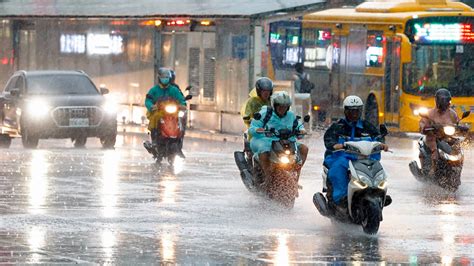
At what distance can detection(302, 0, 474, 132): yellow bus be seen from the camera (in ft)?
121

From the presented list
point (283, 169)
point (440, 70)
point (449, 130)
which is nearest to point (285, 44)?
point (440, 70)

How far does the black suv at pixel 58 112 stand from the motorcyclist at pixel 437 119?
10.5 meters

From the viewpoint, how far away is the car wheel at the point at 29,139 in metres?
31.9

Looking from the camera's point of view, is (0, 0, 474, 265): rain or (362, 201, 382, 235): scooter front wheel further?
(362, 201, 382, 235): scooter front wheel

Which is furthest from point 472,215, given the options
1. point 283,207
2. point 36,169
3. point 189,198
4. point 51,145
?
point 51,145

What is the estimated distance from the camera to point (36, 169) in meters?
24.9

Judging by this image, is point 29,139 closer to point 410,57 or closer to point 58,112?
point 58,112

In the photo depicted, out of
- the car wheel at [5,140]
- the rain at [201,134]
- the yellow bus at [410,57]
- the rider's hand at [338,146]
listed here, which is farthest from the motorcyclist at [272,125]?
the yellow bus at [410,57]

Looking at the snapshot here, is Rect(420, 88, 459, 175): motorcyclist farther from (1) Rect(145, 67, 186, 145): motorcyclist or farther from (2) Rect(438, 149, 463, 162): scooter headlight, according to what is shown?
(1) Rect(145, 67, 186, 145): motorcyclist

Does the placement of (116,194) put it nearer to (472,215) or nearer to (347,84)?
(472,215)

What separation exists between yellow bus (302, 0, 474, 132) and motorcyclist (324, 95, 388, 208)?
1972 cm

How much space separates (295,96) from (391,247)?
23.1m

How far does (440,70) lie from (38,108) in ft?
33.0

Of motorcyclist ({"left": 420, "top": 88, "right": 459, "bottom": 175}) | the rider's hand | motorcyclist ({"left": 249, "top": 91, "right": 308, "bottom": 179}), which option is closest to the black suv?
motorcyclist ({"left": 420, "top": 88, "right": 459, "bottom": 175})
